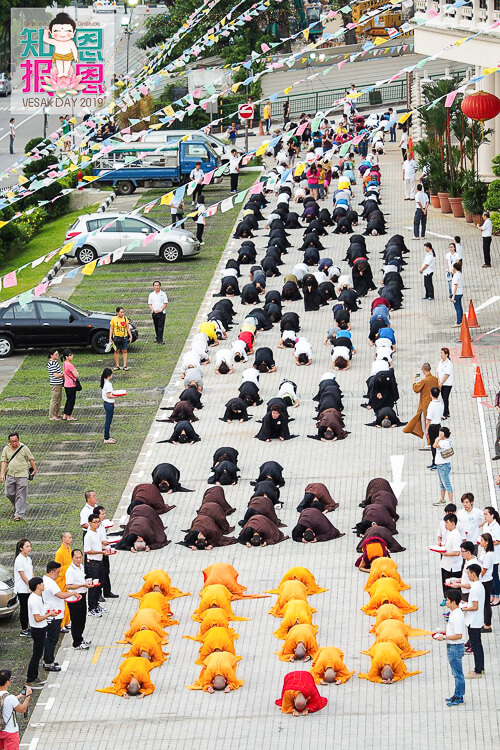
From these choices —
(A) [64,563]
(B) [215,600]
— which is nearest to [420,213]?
(B) [215,600]

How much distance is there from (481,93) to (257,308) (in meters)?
7.45

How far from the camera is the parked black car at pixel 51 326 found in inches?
1216

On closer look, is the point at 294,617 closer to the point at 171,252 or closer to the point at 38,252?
the point at 171,252

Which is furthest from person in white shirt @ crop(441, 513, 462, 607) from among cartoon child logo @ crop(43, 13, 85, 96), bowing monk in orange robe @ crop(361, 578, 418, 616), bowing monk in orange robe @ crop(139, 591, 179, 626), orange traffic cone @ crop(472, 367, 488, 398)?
cartoon child logo @ crop(43, 13, 85, 96)

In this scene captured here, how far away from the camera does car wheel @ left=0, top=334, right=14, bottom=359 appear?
102 ft

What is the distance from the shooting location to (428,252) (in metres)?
31.6

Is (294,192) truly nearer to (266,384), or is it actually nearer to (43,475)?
(266,384)

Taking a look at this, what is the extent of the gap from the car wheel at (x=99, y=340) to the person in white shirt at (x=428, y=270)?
271 inches

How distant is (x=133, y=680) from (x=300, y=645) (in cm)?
200

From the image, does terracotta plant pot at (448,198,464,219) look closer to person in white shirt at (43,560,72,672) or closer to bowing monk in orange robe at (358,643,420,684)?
bowing monk in orange robe at (358,643,420,684)

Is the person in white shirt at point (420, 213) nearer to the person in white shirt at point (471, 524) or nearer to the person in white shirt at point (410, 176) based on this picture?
the person in white shirt at point (410, 176)

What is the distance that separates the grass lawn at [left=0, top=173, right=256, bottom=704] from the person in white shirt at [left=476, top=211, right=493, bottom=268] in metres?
6.68

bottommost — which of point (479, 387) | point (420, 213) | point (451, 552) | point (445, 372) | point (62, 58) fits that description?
point (451, 552)

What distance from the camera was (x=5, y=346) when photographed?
31219 millimetres
